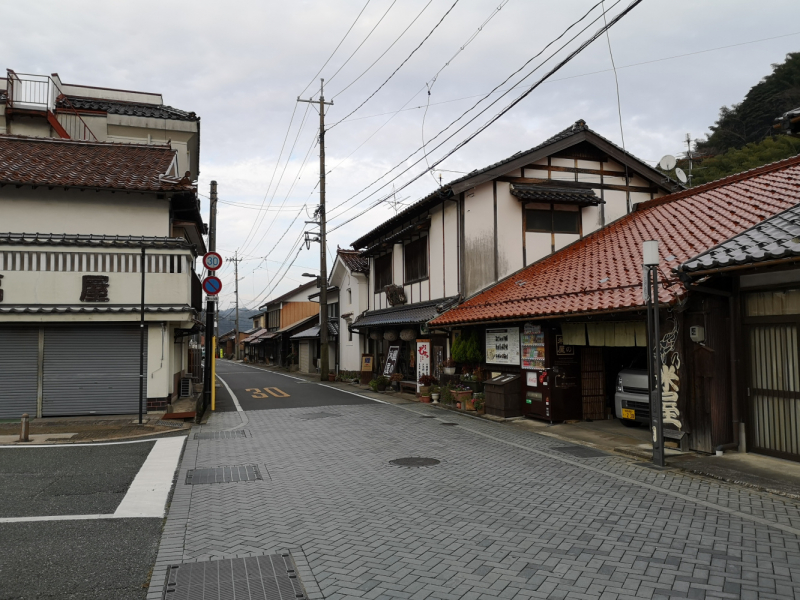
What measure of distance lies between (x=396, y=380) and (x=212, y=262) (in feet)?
29.8

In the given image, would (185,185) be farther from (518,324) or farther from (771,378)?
(771,378)

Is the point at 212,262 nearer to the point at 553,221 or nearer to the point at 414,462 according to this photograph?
the point at 414,462

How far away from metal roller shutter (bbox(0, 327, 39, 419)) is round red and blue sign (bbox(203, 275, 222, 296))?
4844mm

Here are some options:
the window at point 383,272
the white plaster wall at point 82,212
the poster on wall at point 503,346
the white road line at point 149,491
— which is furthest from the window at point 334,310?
the white road line at point 149,491

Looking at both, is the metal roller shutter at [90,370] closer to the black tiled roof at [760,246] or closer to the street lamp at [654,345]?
the street lamp at [654,345]

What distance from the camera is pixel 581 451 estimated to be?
10.5 m

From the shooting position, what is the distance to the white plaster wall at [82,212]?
611 inches

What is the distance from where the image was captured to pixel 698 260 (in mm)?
9141

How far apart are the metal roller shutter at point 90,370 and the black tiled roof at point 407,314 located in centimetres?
918

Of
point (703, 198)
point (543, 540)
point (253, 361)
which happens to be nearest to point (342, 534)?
point (543, 540)

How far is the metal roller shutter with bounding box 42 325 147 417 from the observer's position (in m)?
14.7

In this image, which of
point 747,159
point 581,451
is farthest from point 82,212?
point 747,159

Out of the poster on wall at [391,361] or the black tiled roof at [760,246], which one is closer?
the black tiled roof at [760,246]

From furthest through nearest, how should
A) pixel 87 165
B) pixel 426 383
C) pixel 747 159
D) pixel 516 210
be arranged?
1. pixel 747 159
2. pixel 426 383
3. pixel 516 210
4. pixel 87 165
